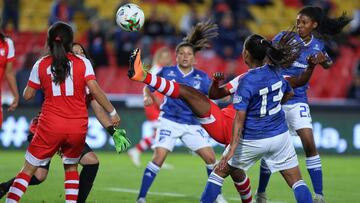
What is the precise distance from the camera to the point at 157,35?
19.4 metres

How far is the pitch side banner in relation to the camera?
54.2 feet

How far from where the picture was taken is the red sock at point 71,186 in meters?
7.93

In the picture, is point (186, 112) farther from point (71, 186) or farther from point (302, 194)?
point (302, 194)

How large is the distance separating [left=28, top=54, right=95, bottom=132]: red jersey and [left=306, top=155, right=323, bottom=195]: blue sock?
3.05 meters

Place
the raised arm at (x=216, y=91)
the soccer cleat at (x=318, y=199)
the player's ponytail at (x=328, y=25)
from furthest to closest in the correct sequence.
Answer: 1. the player's ponytail at (x=328, y=25)
2. the soccer cleat at (x=318, y=199)
3. the raised arm at (x=216, y=91)

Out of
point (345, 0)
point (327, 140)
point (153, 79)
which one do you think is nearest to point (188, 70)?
point (153, 79)

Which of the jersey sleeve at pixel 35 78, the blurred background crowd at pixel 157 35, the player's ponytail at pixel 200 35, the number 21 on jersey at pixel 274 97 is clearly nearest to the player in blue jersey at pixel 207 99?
the number 21 on jersey at pixel 274 97

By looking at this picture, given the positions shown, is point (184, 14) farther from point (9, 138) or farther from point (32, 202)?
point (32, 202)

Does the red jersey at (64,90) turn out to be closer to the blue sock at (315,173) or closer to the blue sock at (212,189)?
the blue sock at (212,189)

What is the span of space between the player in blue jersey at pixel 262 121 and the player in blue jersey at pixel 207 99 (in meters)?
0.26

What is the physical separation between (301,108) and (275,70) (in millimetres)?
1773

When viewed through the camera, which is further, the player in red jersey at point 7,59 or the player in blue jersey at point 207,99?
the player in red jersey at point 7,59

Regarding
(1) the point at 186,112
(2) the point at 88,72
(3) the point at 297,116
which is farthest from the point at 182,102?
(2) the point at 88,72

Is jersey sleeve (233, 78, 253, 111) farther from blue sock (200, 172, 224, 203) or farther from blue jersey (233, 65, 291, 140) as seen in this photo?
blue sock (200, 172, 224, 203)
